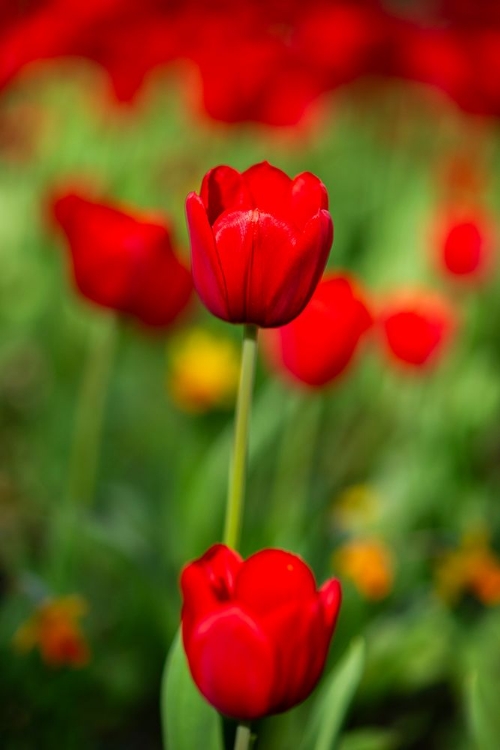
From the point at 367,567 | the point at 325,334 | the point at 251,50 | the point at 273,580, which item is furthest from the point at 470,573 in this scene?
the point at 251,50

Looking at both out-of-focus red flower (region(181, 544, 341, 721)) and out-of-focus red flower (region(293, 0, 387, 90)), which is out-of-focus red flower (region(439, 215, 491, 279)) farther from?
out-of-focus red flower (region(181, 544, 341, 721))

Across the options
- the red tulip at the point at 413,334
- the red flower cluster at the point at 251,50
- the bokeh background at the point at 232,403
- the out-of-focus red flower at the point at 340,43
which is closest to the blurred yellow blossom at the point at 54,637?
the bokeh background at the point at 232,403

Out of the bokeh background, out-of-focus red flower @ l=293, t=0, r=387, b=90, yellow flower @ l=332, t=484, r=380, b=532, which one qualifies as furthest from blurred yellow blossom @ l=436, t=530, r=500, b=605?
out-of-focus red flower @ l=293, t=0, r=387, b=90

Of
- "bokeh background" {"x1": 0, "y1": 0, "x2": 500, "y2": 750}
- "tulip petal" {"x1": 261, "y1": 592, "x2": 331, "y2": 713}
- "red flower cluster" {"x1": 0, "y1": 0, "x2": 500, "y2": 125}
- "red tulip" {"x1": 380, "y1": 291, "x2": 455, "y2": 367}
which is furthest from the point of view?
"red flower cluster" {"x1": 0, "y1": 0, "x2": 500, "y2": 125}

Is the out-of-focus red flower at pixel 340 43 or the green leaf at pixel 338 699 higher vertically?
the out-of-focus red flower at pixel 340 43

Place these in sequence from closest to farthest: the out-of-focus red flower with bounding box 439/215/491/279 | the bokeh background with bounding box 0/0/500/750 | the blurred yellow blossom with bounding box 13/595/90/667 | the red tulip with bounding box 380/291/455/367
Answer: the blurred yellow blossom with bounding box 13/595/90/667 → the bokeh background with bounding box 0/0/500/750 → the red tulip with bounding box 380/291/455/367 → the out-of-focus red flower with bounding box 439/215/491/279

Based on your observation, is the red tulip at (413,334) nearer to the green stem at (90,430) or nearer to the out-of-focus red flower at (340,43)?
the green stem at (90,430)

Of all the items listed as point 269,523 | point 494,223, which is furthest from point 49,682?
point 494,223
